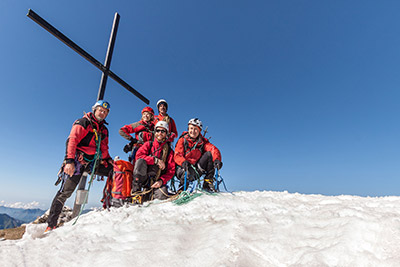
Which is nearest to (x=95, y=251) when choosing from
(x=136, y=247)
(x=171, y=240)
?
(x=136, y=247)

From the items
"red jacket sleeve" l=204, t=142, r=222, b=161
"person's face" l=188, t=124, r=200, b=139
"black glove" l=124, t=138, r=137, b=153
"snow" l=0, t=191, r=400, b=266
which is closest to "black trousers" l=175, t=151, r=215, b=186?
"red jacket sleeve" l=204, t=142, r=222, b=161

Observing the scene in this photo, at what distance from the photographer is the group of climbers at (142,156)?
4.14 metres

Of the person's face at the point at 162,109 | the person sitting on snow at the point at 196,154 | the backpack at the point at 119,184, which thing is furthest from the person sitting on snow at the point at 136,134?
the person sitting on snow at the point at 196,154

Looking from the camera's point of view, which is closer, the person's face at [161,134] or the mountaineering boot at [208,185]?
the mountaineering boot at [208,185]

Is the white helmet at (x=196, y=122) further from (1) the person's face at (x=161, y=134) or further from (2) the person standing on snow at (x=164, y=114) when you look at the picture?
(2) the person standing on snow at (x=164, y=114)

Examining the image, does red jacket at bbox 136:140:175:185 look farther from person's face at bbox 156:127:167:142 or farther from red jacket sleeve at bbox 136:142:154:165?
person's face at bbox 156:127:167:142

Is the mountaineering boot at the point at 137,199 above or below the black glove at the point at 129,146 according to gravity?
below

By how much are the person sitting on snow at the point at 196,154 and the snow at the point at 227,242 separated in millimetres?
2870

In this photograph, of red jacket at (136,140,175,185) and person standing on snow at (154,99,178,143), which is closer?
red jacket at (136,140,175,185)

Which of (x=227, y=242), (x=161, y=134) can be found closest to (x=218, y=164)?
(x=161, y=134)

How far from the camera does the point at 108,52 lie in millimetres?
7227

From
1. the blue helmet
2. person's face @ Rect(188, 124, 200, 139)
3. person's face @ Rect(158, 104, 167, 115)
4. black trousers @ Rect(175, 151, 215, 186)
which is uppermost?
person's face @ Rect(158, 104, 167, 115)

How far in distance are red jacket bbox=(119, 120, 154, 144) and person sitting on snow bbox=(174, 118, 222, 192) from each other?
4.22 feet

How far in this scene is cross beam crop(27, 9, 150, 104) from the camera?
17.0 feet
